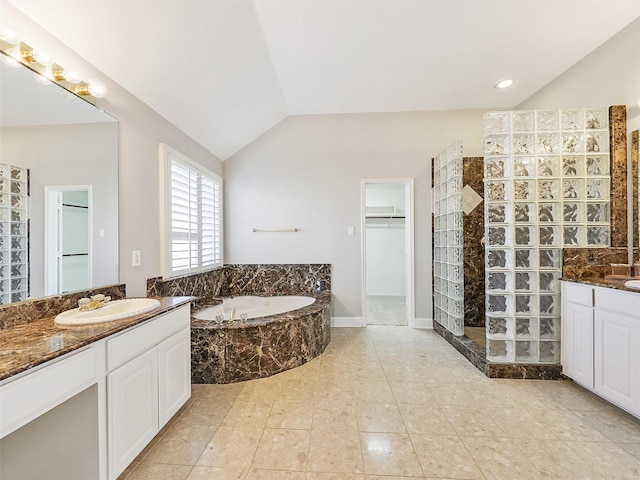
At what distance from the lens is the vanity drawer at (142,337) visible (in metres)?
1.20

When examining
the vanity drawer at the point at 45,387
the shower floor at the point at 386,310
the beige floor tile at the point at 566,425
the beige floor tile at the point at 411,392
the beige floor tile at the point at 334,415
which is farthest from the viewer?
the shower floor at the point at 386,310

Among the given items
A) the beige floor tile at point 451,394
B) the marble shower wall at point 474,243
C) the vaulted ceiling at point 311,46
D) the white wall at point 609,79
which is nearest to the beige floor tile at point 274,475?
the beige floor tile at point 451,394

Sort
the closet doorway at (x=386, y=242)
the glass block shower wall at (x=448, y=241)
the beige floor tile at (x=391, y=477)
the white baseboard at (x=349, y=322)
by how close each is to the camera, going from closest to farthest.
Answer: the beige floor tile at (x=391, y=477) → the glass block shower wall at (x=448, y=241) → the white baseboard at (x=349, y=322) → the closet doorway at (x=386, y=242)

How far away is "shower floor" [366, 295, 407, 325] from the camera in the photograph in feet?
12.6

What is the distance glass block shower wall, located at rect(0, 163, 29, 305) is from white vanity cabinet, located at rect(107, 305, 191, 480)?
0.62 meters

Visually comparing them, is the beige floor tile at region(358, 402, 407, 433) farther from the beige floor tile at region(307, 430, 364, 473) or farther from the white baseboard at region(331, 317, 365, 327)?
the white baseboard at region(331, 317, 365, 327)

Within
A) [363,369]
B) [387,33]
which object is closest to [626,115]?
[387,33]

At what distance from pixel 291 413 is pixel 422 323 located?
2345mm

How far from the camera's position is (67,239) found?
154 cm

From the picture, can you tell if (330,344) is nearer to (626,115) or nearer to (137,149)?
(137,149)

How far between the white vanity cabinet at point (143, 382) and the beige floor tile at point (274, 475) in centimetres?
61

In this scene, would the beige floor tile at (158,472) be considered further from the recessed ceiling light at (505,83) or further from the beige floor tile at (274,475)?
the recessed ceiling light at (505,83)

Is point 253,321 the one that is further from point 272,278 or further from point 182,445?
point 272,278

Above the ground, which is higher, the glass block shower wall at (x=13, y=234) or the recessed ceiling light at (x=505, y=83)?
the recessed ceiling light at (x=505, y=83)
